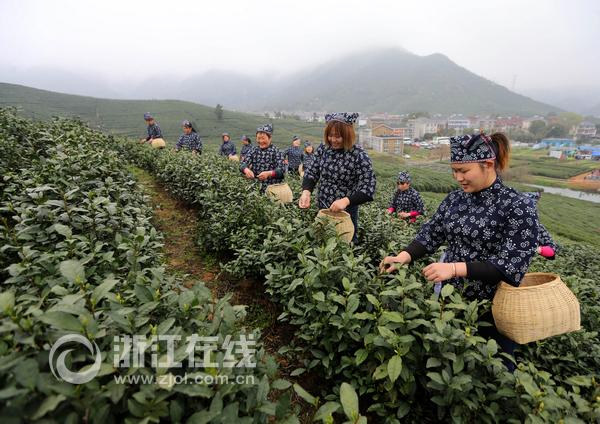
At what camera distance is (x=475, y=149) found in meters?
2.12

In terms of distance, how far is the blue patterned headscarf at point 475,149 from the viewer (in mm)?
2107

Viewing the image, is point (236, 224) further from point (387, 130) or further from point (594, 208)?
point (387, 130)

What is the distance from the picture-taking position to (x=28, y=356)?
40.1 inches

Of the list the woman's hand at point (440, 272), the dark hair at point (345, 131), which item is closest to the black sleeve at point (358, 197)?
the dark hair at point (345, 131)

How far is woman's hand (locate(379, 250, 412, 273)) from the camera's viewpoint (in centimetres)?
224

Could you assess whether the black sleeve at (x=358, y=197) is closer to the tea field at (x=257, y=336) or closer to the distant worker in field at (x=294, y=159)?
the tea field at (x=257, y=336)

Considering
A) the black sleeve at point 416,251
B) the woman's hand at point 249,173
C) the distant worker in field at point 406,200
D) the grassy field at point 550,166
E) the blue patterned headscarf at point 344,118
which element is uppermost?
the blue patterned headscarf at point 344,118

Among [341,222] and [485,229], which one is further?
[341,222]

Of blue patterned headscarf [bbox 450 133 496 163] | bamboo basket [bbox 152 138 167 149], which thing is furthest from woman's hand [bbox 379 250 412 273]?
bamboo basket [bbox 152 138 167 149]

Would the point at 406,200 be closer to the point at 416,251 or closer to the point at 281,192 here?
the point at 281,192

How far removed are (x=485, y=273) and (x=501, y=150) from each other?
2.80 ft

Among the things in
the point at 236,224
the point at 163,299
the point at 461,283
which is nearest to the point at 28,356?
the point at 163,299

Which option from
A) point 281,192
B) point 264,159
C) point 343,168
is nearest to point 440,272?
point 343,168

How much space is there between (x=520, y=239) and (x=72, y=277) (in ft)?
8.03
